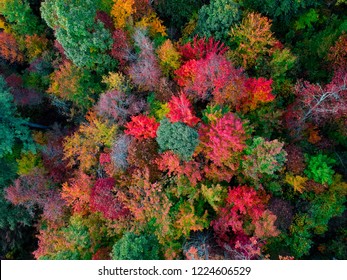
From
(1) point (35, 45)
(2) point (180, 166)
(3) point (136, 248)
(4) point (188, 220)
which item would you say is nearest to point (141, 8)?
(1) point (35, 45)

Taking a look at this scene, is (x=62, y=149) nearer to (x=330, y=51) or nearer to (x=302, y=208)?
(x=302, y=208)

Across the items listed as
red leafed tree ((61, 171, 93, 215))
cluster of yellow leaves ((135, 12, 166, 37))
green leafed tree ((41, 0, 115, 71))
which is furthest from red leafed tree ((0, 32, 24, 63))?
red leafed tree ((61, 171, 93, 215))

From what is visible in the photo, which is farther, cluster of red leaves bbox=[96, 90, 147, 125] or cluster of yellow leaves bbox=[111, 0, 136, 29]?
cluster of yellow leaves bbox=[111, 0, 136, 29]

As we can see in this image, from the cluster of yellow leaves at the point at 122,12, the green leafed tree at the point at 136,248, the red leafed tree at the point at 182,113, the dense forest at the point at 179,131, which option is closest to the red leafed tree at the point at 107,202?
the dense forest at the point at 179,131

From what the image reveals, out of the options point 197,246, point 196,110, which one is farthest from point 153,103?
point 197,246

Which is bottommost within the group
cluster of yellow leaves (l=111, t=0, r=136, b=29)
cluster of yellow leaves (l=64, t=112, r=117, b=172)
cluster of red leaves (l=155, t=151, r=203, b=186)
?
cluster of yellow leaves (l=64, t=112, r=117, b=172)

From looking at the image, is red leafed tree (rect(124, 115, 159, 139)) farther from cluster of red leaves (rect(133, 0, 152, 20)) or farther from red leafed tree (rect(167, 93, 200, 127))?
cluster of red leaves (rect(133, 0, 152, 20))
